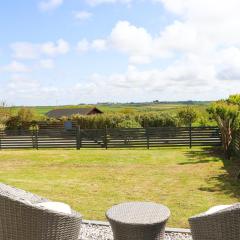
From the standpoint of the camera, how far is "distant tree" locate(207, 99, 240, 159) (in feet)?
49.6

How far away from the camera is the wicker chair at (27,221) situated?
4645mm

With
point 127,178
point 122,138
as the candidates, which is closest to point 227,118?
point 127,178

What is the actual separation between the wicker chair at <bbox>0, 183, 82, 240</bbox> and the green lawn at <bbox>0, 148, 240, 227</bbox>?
102 inches

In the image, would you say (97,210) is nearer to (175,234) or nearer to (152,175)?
(175,234)

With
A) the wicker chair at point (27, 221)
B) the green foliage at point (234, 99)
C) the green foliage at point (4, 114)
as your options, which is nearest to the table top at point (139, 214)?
the wicker chair at point (27, 221)

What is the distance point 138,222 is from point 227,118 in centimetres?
1176

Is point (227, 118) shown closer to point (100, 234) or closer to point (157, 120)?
point (100, 234)

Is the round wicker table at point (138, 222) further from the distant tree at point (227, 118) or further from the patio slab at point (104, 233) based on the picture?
the distant tree at point (227, 118)

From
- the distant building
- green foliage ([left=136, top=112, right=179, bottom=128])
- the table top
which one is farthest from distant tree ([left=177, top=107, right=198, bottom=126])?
the table top

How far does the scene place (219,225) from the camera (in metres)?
4.38

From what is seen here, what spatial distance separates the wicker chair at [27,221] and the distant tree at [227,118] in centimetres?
1164

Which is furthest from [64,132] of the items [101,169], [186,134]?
[101,169]

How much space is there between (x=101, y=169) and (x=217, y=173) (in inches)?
161

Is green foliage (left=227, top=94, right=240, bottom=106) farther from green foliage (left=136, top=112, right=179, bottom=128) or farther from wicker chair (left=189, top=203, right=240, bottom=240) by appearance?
wicker chair (left=189, top=203, right=240, bottom=240)
